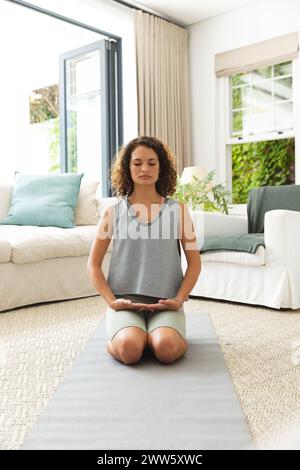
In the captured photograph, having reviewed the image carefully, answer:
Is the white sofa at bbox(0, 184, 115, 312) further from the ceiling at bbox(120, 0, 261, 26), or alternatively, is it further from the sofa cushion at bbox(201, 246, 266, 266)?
the ceiling at bbox(120, 0, 261, 26)

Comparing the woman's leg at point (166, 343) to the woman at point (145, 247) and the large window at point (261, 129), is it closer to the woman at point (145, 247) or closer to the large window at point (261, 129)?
the woman at point (145, 247)

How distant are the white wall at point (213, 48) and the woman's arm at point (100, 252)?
314 centimetres

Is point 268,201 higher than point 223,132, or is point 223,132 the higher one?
point 223,132

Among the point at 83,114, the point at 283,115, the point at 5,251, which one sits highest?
the point at 83,114

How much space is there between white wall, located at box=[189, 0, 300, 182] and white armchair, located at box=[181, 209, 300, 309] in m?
2.05

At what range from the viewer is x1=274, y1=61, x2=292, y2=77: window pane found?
4.40 meters

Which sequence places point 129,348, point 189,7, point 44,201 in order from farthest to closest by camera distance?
point 189,7, point 44,201, point 129,348

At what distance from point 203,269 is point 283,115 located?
86.4 inches

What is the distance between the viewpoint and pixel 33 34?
5.33m

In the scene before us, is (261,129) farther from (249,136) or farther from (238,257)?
(238,257)

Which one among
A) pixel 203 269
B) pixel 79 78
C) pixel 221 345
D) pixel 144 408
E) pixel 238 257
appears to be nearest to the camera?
pixel 144 408

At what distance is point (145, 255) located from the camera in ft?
5.87

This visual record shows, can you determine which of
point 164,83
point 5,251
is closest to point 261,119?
point 164,83

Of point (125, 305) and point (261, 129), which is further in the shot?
point (261, 129)
